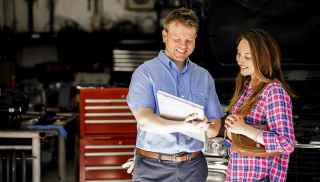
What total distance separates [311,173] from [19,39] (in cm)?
443

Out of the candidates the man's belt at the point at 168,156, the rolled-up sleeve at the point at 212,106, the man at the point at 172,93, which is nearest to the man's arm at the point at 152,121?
the man at the point at 172,93

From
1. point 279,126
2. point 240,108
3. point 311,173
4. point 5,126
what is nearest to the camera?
point 279,126

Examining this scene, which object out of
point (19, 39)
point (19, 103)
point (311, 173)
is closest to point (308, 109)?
point (311, 173)

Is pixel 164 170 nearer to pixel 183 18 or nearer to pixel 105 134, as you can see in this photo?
pixel 183 18

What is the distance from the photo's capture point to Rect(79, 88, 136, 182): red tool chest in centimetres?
384

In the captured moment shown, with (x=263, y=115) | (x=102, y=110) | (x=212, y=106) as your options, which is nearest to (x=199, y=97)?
(x=212, y=106)

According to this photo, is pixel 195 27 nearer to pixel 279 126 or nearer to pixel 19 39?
pixel 279 126

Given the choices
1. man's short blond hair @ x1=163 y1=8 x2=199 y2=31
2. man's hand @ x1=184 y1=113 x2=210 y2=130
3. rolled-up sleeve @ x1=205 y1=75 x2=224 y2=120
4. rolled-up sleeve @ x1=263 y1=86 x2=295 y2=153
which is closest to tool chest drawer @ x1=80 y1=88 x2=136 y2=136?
rolled-up sleeve @ x1=205 y1=75 x2=224 y2=120

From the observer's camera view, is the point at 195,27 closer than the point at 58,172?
Yes

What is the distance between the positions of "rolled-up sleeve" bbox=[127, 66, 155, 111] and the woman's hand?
1.09 feet

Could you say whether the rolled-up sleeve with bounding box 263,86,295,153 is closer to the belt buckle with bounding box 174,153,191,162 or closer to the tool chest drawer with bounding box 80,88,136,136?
the belt buckle with bounding box 174,153,191,162

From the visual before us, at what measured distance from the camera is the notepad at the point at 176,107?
215cm

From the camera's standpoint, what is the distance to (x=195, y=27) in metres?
2.26

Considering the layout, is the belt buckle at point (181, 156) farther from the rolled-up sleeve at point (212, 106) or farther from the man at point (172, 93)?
the rolled-up sleeve at point (212, 106)
